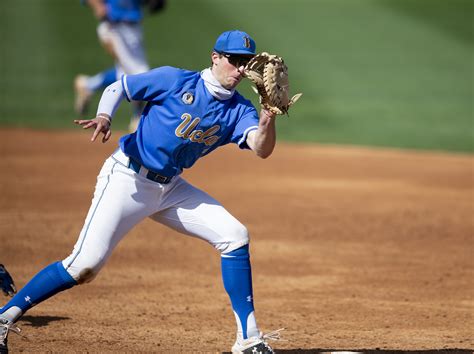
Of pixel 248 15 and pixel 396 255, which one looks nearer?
pixel 396 255

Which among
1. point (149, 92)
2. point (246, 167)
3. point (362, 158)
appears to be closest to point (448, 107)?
point (362, 158)

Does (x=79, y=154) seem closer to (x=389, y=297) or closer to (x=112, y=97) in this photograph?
(x=389, y=297)

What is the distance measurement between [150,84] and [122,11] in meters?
7.97

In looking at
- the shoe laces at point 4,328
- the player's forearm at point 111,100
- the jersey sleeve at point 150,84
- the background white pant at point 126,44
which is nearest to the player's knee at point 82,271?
the shoe laces at point 4,328

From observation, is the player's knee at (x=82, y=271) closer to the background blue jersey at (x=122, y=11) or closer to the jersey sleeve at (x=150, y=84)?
the jersey sleeve at (x=150, y=84)

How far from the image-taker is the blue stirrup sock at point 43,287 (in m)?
5.18

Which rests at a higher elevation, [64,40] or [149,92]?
[64,40]

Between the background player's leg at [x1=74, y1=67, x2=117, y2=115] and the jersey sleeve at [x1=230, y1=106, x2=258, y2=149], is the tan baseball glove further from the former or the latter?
the background player's leg at [x1=74, y1=67, x2=117, y2=115]

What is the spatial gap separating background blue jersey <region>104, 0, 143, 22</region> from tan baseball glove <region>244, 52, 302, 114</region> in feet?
26.8

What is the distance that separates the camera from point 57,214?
933 centimetres

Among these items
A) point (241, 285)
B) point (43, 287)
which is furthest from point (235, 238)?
point (43, 287)

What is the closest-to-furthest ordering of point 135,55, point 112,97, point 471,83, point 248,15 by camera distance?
point 112,97, point 135,55, point 471,83, point 248,15

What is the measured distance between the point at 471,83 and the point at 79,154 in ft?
26.6

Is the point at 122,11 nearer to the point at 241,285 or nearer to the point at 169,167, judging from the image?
the point at 169,167
